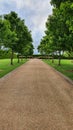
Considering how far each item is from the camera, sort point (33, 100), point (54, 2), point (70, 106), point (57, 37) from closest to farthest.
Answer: point (70, 106), point (33, 100), point (54, 2), point (57, 37)

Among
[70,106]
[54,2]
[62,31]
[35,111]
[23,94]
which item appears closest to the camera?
[35,111]

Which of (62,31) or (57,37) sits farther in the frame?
(57,37)

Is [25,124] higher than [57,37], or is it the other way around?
[57,37]

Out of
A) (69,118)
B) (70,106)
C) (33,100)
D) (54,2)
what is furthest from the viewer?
(54,2)

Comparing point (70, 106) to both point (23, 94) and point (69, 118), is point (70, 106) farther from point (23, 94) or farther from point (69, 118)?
point (23, 94)

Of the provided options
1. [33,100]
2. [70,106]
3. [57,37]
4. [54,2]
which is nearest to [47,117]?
[70,106]

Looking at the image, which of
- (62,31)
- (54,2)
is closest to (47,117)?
(54,2)

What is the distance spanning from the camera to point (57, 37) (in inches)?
1660

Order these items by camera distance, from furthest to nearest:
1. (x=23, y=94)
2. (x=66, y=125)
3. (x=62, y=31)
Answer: (x=62, y=31)
(x=23, y=94)
(x=66, y=125)

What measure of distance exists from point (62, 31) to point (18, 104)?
28.1 m

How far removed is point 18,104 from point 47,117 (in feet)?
7.54

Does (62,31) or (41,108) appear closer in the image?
(41,108)

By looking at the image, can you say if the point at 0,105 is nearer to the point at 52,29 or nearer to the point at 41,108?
the point at 41,108

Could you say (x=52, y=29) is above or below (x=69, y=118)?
above
